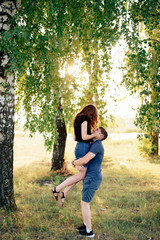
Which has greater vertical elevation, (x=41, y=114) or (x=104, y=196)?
(x=41, y=114)

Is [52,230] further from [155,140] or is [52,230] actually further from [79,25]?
[155,140]

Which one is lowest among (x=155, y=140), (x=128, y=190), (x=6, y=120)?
(x=128, y=190)

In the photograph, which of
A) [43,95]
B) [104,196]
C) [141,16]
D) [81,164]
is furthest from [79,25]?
[104,196]

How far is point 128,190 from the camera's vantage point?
8531 mm

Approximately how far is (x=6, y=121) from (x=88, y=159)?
2264mm

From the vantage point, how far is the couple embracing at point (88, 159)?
469cm

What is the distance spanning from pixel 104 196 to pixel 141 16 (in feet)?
17.6

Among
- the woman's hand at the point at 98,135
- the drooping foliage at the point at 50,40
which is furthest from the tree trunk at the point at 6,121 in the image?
the woman's hand at the point at 98,135

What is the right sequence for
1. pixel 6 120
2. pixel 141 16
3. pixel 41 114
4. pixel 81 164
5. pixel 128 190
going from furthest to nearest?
pixel 128 190 < pixel 41 114 < pixel 6 120 < pixel 141 16 < pixel 81 164

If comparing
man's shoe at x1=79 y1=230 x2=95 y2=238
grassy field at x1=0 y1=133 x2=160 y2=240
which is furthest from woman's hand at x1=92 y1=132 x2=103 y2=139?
grassy field at x1=0 y1=133 x2=160 y2=240

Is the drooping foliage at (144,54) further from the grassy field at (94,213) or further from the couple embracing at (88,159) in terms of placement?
the grassy field at (94,213)

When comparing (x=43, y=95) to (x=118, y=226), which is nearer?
(x=118, y=226)

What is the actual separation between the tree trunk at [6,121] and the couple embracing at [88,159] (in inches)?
51.6

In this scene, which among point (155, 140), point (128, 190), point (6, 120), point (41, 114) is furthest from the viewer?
point (155, 140)
